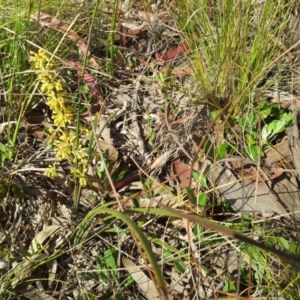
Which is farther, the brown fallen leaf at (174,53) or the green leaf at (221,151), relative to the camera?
the brown fallen leaf at (174,53)

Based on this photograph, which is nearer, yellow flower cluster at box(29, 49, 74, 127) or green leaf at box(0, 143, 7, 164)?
yellow flower cluster at box(29, 49, 74, 127)

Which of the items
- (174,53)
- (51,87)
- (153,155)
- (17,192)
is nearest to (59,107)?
(51,87)

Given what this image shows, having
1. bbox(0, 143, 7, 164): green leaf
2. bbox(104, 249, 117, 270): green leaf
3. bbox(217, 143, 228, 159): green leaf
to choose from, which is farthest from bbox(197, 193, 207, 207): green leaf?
bbox(0, 143, 7, 164): green leaf

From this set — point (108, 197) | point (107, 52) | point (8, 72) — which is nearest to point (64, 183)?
point (108, 197)

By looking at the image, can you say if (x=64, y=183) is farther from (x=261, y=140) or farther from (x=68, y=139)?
Result: (x=261, y=140)

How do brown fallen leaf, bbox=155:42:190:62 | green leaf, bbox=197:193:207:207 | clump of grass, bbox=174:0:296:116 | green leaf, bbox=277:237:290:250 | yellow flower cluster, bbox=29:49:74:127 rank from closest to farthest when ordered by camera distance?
yellow flower cluster, bbox=29:49:74:127 → green leaf, bbox=277:237:290:250 → green leaf, bbox=197:193:207:207 → clump of grass, bbox=174:0:296:116 → brown fallen leaf, bbox=155:42:190:62

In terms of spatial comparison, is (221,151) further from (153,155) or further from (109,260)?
(109,260)

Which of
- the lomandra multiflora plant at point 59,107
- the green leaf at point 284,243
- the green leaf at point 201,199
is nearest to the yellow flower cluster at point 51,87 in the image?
the lomandra multiflora plant at point 59,107

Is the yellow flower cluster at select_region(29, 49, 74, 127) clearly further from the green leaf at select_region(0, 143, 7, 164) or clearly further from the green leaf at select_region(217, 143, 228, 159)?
the green leaf at select_region(217, 143, 228, 159)

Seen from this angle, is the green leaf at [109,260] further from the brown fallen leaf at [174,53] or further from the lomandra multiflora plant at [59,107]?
the brown fallen leaf at [174,53]
